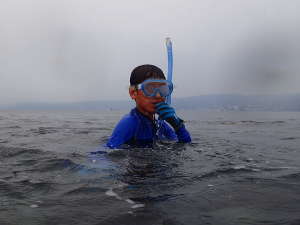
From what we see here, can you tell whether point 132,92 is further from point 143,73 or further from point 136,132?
point 136,132

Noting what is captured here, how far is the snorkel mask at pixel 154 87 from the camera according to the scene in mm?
5605

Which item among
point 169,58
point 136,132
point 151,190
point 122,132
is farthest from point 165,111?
point 151,190

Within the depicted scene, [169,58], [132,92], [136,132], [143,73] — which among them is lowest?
[136,132]

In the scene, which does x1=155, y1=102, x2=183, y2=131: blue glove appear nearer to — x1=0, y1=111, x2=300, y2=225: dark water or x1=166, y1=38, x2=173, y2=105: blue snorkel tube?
x1=0, y1=111, x2=300, y2=225: dark water

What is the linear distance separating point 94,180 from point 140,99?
2.40m

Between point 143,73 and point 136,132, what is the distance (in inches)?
41.6

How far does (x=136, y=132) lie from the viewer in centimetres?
571

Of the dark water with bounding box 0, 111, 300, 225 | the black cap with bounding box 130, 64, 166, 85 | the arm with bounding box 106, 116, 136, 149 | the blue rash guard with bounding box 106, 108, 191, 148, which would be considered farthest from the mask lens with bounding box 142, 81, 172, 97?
the dark water with bounding box 0, 111, 300, 225

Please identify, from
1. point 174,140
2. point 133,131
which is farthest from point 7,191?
point 174,140

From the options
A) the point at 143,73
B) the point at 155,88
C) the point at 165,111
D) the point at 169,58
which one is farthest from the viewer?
the point at 169,58

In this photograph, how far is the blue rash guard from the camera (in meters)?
5.52

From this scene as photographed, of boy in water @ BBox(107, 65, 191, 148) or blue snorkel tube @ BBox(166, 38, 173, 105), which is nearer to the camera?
boy in water @ BBox(107, 65, 191, 148)

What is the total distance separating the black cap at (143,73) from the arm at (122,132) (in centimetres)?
71

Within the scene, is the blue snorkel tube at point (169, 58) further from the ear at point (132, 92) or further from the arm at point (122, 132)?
the arm at point (122, 132)
